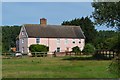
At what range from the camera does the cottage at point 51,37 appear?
5694 cm

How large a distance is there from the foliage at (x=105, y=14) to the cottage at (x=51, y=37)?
1055 inches

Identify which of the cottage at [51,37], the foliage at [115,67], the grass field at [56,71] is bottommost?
the grass field at [56,71]

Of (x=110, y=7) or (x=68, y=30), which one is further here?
(x=68, y=30)

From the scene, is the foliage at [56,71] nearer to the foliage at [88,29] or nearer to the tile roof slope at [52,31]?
the tile roof slope at [52,31]

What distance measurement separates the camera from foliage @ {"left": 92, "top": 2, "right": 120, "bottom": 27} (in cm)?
2844

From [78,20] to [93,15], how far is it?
38.8 m

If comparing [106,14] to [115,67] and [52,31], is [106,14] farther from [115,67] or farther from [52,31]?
[52,31]

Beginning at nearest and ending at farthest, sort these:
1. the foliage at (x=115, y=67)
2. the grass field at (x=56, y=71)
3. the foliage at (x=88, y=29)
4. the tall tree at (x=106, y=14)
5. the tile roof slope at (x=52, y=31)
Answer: the foliage at (x=115, y=67) < the grass field at (x=56, y=71) < the tall tree at (x=106, y=14) < the tile roof slope at (x=52, y=31) < the foliage at (x=88, y=29)

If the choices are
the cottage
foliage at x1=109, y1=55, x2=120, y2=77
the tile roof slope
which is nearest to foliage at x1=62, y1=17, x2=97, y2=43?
the tile roof slope

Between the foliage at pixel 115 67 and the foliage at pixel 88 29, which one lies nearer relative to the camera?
the foliage at pixel 115 67

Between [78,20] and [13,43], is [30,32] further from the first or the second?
[13,43]

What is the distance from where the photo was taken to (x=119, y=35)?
5766 millimetres

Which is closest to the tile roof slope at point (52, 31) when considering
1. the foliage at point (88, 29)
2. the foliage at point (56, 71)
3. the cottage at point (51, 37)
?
the cottage at point (51, 37)

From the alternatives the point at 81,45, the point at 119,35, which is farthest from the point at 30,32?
the point at 119,35
